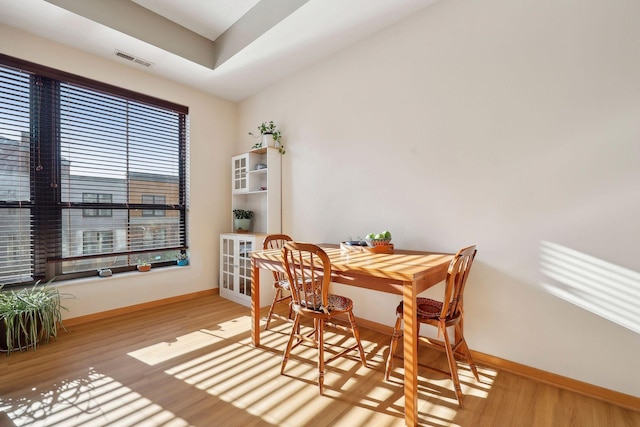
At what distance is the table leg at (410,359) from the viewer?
1488mm

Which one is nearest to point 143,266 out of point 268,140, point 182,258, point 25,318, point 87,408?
point 182,258

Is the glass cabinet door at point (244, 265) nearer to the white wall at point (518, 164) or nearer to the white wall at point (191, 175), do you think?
the white wall at point (191, 175)

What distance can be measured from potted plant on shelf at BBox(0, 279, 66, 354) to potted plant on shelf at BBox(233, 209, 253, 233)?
1929 millimetres

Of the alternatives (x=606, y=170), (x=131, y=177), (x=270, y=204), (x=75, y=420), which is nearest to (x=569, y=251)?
(x=606, y=170)

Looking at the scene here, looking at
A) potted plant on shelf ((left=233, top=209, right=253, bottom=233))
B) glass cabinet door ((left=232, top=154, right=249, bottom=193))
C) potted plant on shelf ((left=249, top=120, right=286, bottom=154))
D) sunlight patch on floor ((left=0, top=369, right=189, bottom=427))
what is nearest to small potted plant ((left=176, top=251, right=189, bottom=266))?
potted plant on shelf ((left=233, top=209, right=253, bottom=233))

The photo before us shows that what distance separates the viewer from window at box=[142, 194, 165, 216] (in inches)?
134

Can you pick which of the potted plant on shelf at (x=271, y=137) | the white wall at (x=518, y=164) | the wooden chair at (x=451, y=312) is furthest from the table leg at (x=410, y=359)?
the potted plant on shelf at (x=271, y=137)

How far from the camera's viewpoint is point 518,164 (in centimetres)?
197

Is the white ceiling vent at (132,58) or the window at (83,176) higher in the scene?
the white ceiling vent at (132,58)

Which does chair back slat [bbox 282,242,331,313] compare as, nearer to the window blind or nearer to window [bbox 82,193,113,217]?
window [bbox 82,193,113,217]

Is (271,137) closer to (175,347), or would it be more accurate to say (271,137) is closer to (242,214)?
(242,214)

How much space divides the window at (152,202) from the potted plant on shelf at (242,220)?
894 mm

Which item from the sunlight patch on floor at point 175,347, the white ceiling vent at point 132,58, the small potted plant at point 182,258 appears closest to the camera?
the sunlight patch on floor at point 175,347

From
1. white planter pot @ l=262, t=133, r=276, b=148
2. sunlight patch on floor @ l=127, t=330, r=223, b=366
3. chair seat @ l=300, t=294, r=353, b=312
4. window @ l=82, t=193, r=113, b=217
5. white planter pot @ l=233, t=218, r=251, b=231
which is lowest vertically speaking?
sunlight patch on floor @ l=127, t=330, r=223, b=366
